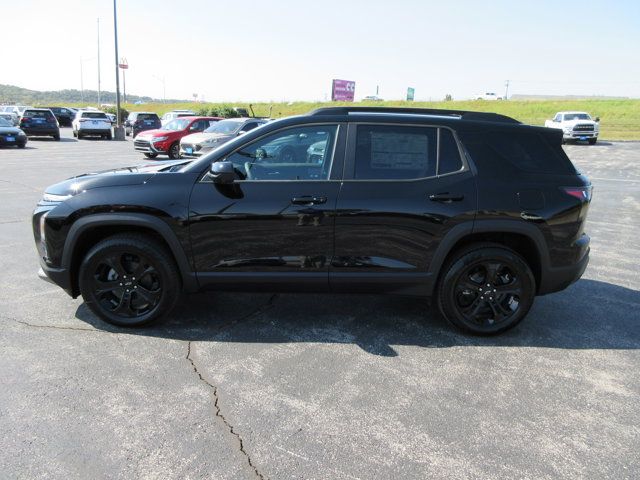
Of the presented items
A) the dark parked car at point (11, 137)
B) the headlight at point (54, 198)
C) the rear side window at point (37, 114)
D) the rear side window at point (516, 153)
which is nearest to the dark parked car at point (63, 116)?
the rear side window at point (37, 114)

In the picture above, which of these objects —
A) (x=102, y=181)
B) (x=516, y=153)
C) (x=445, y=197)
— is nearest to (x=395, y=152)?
(x=445, y=197)

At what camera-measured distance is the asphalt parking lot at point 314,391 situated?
2.55 metres

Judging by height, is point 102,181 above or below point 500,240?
above

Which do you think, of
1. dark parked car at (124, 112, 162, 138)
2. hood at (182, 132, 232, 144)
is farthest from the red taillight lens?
dark parked car at (124, 112, 162, 138)

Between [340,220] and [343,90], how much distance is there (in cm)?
9285

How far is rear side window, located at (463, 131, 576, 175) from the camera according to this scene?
394cm

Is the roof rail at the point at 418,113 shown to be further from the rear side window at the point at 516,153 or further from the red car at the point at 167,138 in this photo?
the red car at the point at 167,138

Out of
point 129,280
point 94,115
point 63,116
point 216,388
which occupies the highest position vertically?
point 94,115

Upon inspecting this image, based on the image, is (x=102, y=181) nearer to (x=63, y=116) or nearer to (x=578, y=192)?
(x=578, y=192)

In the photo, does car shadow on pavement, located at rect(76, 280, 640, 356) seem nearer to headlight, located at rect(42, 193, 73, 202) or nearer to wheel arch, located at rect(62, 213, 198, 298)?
wheel arch, located at rect(62, 213, 198, 298)

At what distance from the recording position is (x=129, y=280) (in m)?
3.99

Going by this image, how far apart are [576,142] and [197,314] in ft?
111

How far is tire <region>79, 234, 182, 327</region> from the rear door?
134 centimetres

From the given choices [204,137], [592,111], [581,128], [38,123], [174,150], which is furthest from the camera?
[592,111]
